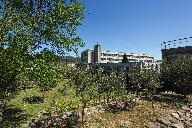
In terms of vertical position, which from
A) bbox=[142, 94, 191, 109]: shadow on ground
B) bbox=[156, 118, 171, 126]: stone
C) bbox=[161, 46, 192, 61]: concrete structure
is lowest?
bbox=[156, 118, 171, 126]: stone

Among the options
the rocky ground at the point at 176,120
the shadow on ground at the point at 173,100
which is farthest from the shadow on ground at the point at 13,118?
the shadow on ground at the point at 173,100

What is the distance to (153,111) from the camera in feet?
120

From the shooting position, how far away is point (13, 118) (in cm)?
3869

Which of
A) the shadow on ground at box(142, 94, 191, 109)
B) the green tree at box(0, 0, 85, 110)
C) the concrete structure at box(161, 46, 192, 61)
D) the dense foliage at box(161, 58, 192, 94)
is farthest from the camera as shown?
the concrete structure at box(161, 46, 192, 61)

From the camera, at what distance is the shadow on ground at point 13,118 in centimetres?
3498

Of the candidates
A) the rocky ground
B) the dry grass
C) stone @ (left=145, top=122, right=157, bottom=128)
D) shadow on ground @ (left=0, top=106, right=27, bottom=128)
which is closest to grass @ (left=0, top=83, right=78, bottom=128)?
shadow on ground @ (left=0, top=106, right=27, bottom=128)

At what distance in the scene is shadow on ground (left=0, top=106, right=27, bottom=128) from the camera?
3498 centimetres

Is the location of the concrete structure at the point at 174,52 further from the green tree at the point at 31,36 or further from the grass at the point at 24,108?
the green tree at the point at 31,36

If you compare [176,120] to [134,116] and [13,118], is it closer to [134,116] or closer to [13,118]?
[134,116]

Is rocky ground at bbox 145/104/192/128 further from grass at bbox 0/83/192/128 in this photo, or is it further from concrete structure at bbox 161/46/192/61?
concrete structure at bbox 161/46/192/61

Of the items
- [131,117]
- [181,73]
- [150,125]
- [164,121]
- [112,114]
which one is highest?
[181,73]

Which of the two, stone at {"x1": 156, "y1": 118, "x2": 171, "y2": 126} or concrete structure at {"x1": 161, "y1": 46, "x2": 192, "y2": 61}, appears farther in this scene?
concrete structure at {"x1": 161, "y1": 46, "x2": 192, "y2": 61}

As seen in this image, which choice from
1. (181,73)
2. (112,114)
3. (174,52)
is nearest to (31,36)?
(112,114)

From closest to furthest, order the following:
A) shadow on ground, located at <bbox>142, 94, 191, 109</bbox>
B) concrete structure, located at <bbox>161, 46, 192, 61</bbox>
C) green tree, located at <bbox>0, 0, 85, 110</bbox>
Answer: green tree, located at <bbox>0, 0, 85, 110</bbox> → shadow on ground, located at <bbox>142, 94, 191, 109</bbox> → concrete structure, located at <bbox>161, 46, 192, 61</bbox>
